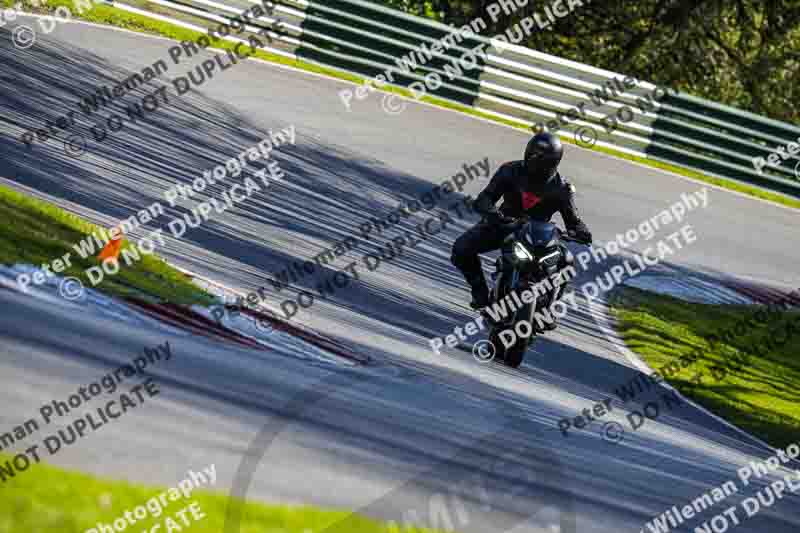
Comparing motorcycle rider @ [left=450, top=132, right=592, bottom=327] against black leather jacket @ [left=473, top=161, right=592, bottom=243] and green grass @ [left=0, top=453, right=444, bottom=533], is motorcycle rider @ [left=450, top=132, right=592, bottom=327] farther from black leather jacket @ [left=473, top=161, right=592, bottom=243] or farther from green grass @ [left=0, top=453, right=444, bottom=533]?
green grass @ [left=0, top=453, right=444, bottom=533]

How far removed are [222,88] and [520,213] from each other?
986 centimetres

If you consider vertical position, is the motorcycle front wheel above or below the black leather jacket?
below

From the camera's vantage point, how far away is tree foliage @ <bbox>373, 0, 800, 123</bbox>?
30812 millimetres

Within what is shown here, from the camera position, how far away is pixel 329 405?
27.6 ft

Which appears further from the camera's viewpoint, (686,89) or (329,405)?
(686,89)

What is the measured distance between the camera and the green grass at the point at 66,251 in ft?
32.4

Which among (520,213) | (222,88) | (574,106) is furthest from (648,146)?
(520,213)

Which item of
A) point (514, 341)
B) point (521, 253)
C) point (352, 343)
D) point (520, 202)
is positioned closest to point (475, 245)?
point (520, 202)

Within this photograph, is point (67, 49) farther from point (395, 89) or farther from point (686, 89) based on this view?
point (686, 89)

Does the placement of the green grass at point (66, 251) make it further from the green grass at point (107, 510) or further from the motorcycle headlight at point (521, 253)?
the green grass at point (107, 510)

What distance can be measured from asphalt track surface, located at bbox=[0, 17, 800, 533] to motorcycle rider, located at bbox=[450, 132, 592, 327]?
2.76ft

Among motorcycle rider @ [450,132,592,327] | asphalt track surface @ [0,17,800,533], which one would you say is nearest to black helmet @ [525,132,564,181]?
motorcycle rider @ [450,132,592,327]

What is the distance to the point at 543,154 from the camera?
1103cm

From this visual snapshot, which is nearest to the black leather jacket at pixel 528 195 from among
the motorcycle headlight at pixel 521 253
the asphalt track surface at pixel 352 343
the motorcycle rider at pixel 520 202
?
the motorcycle rider at pixel 520 202
